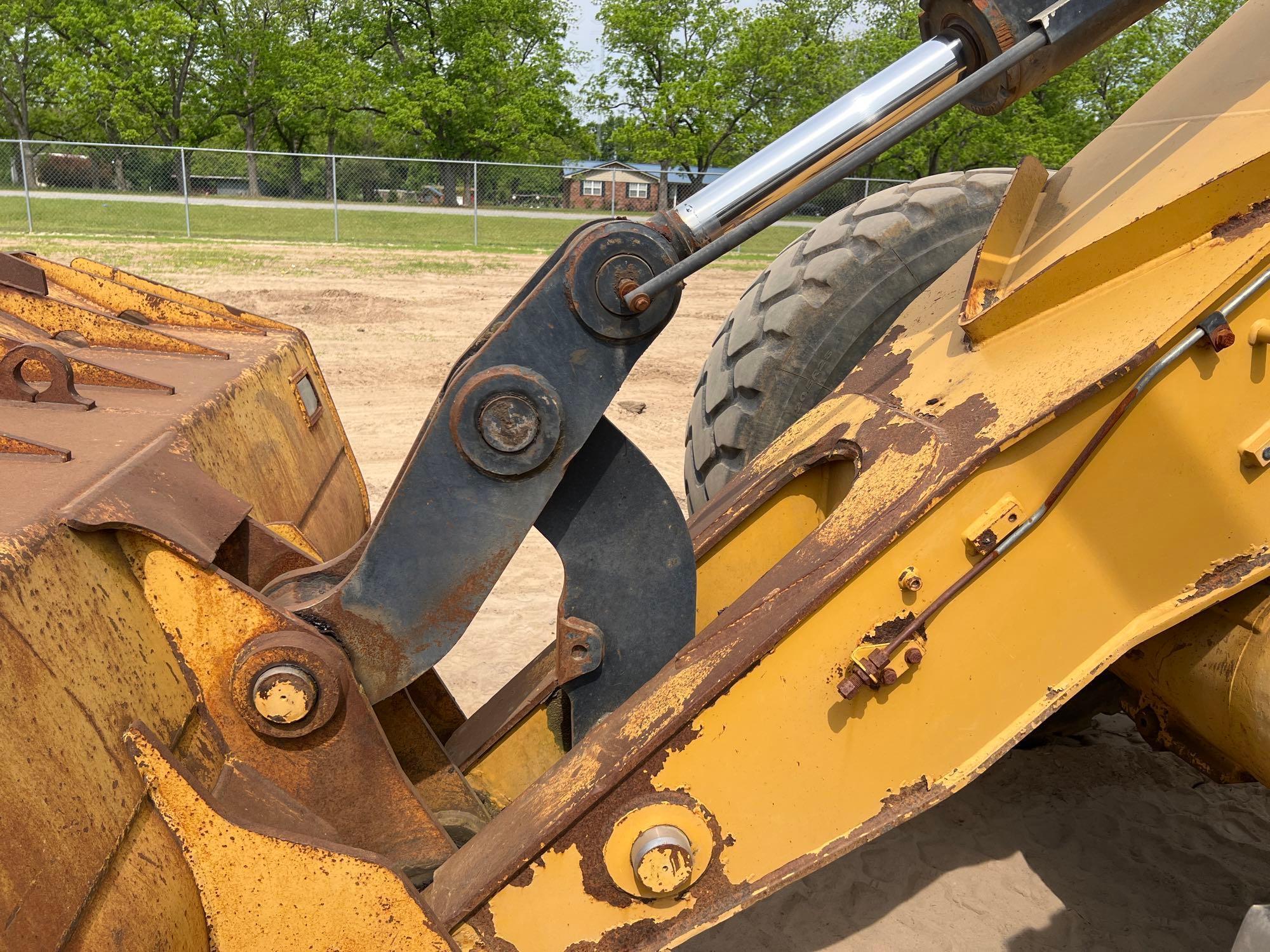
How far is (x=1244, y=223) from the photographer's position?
172 centimetres

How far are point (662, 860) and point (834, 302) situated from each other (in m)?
1.91

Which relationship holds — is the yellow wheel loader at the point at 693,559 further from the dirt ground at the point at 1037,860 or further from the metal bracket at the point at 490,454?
the dirt ground at the point at 1037,860

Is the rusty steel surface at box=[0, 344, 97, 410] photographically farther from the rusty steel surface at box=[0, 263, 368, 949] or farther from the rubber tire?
the rubber tire

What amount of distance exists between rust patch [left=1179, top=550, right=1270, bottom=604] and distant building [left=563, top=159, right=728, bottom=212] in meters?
24.7

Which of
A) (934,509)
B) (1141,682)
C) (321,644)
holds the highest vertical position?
(934,509)

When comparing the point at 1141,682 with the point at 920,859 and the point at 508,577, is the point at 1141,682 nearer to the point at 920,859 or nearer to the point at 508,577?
the point at 920,859

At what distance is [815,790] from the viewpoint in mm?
1754

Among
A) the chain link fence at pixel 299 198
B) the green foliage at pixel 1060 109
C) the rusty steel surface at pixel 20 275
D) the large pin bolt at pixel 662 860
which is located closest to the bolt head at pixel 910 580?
the large pin bolt at pixel 662 860

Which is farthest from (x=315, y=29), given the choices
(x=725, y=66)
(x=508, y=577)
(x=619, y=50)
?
(x=508, y=577)

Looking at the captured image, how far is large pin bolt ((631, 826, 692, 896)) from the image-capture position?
170 cm

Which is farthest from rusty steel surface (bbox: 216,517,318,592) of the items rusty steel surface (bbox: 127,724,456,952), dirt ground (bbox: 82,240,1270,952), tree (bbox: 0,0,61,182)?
tree (bbox: 0,0,61,182)

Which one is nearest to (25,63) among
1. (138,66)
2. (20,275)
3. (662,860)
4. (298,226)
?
(138,66)

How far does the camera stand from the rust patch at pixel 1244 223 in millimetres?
1704

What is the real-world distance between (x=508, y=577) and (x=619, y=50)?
4074 centimetres
